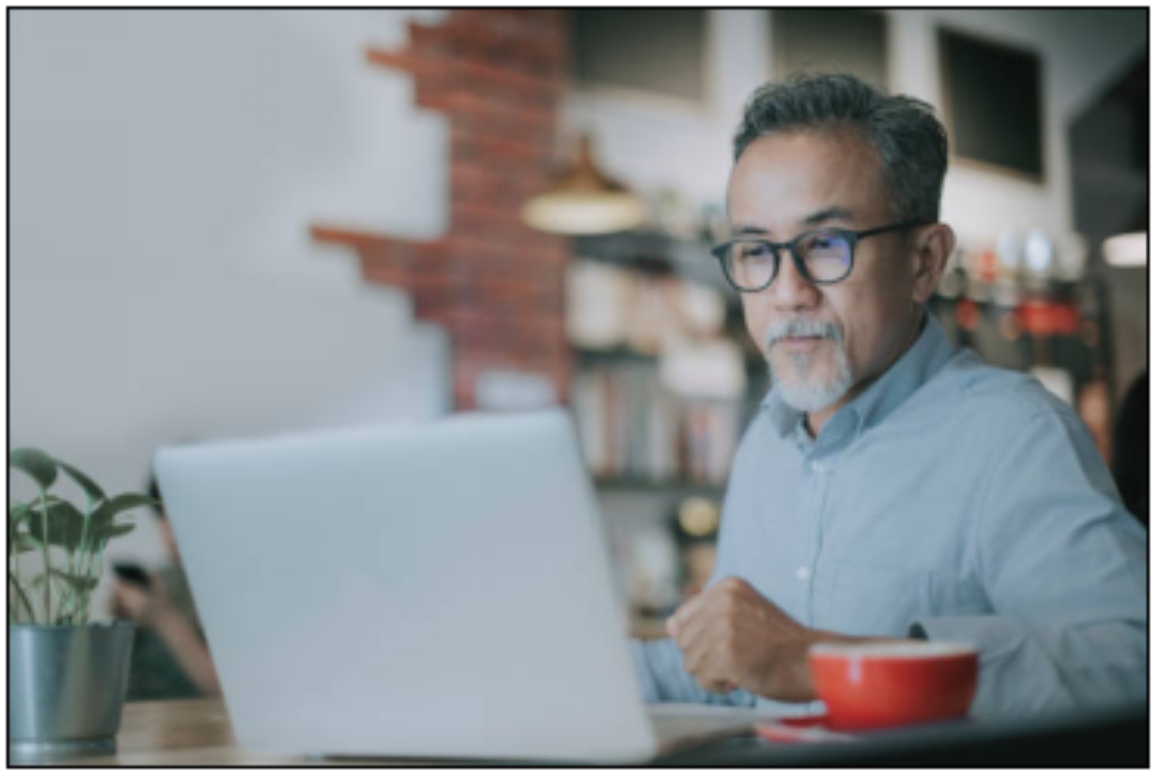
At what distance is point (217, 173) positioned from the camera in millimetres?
3879

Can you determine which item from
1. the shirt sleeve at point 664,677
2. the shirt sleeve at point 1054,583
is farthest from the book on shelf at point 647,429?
the shirt sleeve at point 1054,583

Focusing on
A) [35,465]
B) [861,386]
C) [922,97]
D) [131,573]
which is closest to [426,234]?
[131,573]

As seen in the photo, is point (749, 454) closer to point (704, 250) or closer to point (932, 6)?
point (704, 250)

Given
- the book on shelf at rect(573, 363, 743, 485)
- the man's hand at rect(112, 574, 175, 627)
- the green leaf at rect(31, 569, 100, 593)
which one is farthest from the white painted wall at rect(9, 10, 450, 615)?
the green leaf at rect(31, 569, 100, 593)

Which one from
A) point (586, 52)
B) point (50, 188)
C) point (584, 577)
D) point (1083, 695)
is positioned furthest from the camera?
point (586, 52)

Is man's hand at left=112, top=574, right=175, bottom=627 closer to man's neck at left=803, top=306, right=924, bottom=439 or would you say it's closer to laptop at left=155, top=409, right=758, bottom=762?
man's neck at left=803, top=306, right=924, bottom=439

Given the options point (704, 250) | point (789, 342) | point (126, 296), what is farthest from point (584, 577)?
point (704, 250)

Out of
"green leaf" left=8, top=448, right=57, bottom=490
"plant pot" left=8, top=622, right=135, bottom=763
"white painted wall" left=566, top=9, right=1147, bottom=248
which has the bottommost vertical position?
"plant pot" left=8, top=622, right=135, bottom=763

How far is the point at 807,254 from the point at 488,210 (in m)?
2.74

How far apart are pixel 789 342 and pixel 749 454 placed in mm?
290

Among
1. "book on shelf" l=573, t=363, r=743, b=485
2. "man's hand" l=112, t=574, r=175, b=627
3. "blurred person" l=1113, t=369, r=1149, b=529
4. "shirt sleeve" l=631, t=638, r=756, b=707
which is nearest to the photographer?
"shirt sleeve" l=631, t=638, r=756, b=707

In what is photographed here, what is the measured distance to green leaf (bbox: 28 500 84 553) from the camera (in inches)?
52.6

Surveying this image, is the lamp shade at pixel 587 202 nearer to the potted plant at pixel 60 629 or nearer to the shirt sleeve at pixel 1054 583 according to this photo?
the shirt sleeve at pixel 1054 583

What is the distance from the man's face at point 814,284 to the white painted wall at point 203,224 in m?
2.35
